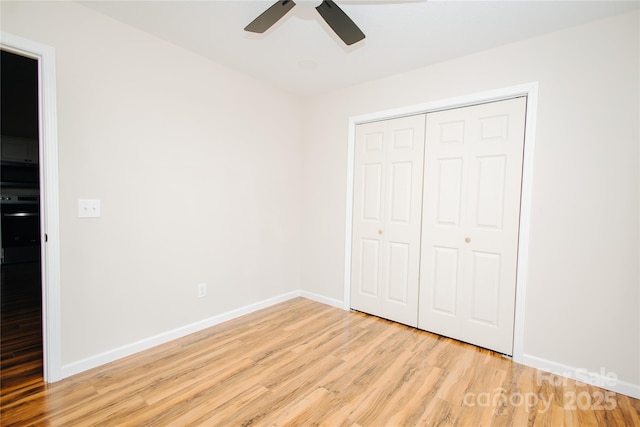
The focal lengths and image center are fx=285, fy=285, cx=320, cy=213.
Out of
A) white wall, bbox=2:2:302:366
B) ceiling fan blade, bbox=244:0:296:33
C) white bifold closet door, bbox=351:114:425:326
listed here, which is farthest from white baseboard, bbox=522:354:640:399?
ceiling fan blade, bbox=244:0:296:33

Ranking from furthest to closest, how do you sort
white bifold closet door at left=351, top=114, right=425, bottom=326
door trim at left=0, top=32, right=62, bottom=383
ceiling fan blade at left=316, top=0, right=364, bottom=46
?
white bifold closet door at left=351, top=114, right=425, bottom=326 → door trim at left=0, top=32, right=62, bottom=383 → ceiling fan blade at left=316, top=0, right=364, bottom=46

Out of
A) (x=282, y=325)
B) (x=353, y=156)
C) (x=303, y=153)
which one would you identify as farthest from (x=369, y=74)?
(x=282, y=325)

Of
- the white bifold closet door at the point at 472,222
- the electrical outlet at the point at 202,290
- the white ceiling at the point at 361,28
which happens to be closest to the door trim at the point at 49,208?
the white ceiling at the point at 361,28

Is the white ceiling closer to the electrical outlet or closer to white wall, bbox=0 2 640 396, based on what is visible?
white wall, bbox=0 2 640 396

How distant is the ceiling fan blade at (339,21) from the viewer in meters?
1.56

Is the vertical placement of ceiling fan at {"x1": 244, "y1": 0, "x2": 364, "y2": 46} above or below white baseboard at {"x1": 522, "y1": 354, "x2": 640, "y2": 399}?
above

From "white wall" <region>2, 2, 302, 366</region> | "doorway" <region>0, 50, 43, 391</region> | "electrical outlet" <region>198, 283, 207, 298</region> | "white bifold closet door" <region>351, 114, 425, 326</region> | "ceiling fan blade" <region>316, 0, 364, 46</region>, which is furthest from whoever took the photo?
"white bifold closet door" <region>351, 114, 425, 326</region>

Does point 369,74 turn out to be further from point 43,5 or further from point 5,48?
point 5,48

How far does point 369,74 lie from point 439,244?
6.06 ft

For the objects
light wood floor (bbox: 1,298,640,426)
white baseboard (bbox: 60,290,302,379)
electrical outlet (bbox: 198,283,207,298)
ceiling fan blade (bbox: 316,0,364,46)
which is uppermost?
ceiling fan blade (bbox: 316,0,364,46)

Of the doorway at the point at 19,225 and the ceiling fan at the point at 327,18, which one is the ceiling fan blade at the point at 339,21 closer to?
the ceiling fan at the point at 327,18

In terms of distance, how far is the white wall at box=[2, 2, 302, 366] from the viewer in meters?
1.97

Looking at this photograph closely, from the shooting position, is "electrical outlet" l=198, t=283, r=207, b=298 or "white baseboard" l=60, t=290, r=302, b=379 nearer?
"white baseboard" l=60, t=290, r=302, b=379

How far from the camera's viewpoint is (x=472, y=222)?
8.30ft
